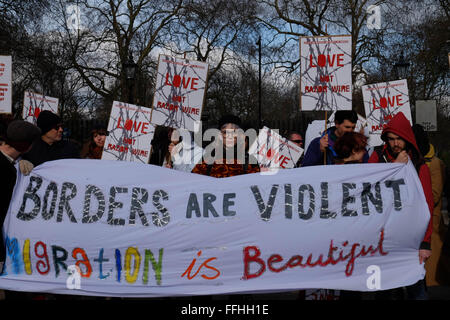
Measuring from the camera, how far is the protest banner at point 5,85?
23.7 feet

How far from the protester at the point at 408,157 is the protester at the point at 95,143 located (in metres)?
3.70

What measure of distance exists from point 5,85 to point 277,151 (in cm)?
384

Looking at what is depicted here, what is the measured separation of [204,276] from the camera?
3.80 m

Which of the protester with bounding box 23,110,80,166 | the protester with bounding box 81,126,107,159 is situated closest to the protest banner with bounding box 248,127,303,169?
the protester with bounding box 81,126,107,159

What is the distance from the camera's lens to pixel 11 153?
3984 mm

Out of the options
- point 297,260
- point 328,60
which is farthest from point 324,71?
point 297,260

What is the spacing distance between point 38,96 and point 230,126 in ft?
17.0

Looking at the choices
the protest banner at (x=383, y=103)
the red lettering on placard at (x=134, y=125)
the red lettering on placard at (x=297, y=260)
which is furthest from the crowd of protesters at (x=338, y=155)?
the protest banner at (x=383, y=103)

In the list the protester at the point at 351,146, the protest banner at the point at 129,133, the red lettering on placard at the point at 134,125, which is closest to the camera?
the protester at the point at 351,146

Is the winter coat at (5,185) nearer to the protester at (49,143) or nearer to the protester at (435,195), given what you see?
the protester at (49,143)

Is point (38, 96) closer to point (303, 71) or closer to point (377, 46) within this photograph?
point (303, 71)

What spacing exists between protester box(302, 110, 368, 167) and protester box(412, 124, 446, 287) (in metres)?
0.56

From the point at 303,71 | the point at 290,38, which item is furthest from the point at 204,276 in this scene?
the point at 290,38

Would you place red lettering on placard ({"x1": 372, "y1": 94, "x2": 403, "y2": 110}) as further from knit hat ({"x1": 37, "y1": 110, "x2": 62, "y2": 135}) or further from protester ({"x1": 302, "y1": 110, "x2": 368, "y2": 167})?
knit hat ({"x1": 37, "y1": 110, "x2": 62, "y2": 135})
